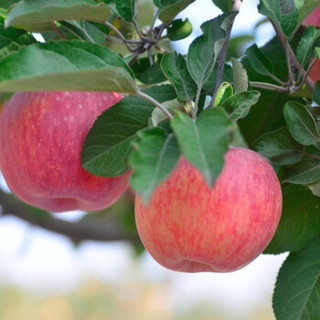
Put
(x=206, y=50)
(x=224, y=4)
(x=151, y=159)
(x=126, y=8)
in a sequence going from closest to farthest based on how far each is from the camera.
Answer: (x=151, y=159)
(x=206, y=50)
(x=126, y=8)
(x=224, y=4)

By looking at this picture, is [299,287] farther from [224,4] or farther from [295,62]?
[224,4]

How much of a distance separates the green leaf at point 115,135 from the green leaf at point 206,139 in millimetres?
202

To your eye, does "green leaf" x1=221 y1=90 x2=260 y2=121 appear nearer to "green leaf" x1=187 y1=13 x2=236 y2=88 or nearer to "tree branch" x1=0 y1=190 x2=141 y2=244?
"green leaf" x1=187 y1=13 x2=236 y2=88

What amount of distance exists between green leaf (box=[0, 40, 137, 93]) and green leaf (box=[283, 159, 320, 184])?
331mm

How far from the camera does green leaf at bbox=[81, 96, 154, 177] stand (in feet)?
3.12

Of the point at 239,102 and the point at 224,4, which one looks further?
the point at 224,4

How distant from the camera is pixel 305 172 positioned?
999 mm

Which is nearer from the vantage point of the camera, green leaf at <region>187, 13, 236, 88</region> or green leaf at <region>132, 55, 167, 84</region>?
green leaf at <region>187, 13, 236, 88</region>

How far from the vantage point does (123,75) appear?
771mm

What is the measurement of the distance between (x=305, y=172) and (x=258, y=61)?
0.24m

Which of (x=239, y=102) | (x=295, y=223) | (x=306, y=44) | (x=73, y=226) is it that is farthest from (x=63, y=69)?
(x=73, y=226)

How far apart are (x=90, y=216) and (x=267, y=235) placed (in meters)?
1.51

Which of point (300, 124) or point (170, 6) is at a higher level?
point (170, 6)

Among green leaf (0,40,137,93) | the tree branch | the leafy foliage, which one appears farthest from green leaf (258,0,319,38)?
the tree branch
